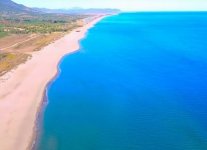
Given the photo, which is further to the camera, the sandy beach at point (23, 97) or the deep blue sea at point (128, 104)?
the sandy beach at point (23, 97)

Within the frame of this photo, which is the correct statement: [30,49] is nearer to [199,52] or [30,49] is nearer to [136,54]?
[136,54]

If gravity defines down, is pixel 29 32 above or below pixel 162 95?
below

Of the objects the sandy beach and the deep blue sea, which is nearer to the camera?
the deep blue sea

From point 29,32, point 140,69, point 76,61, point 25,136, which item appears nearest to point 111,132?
point 25,136
